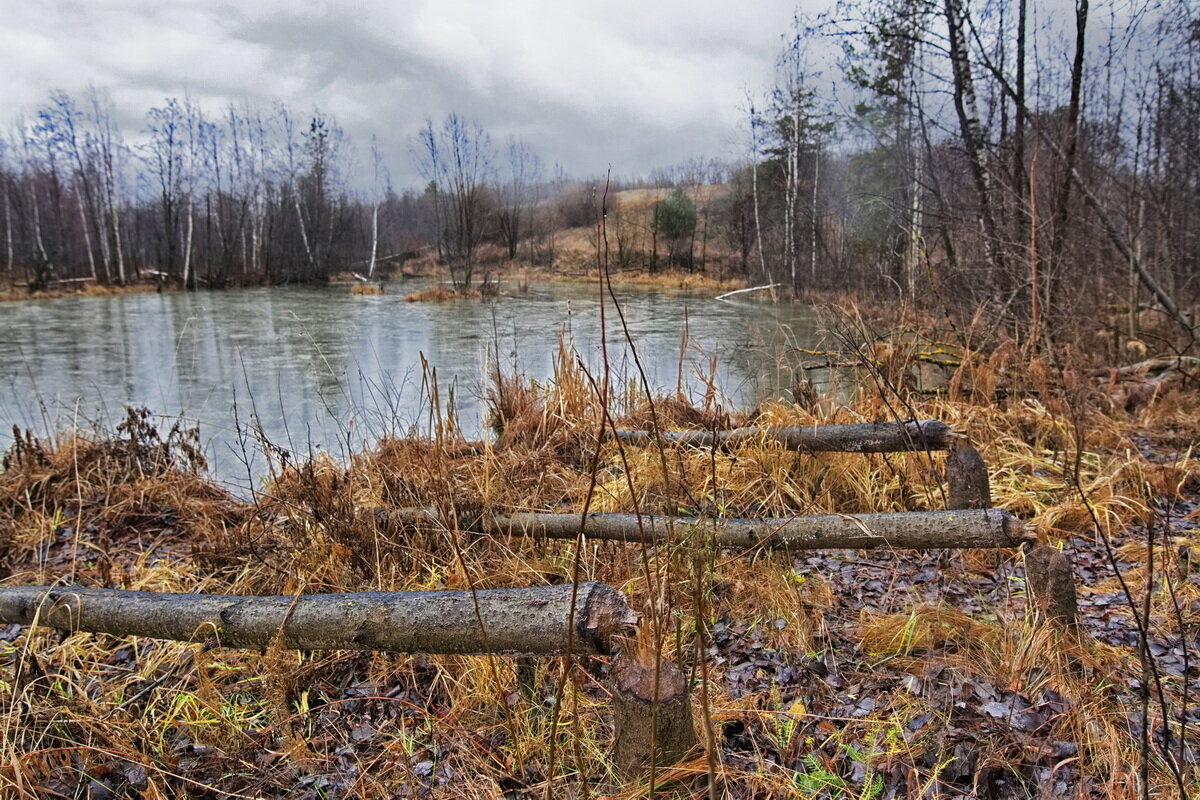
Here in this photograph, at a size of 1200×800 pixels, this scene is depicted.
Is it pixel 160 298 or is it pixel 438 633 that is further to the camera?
pixel 160 298

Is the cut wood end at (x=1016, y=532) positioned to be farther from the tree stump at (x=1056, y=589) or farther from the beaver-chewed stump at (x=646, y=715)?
the beaver-chewed stump at (x=646, y=715)

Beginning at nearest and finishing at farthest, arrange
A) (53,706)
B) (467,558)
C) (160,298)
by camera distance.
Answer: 1. (53,706)
2. (467,558)
3. (160,298)

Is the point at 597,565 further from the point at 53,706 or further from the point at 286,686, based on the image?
the point at 53,706

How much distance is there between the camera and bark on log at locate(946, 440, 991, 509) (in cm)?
309

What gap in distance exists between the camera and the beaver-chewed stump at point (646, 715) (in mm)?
1661

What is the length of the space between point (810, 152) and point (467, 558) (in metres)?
24.3

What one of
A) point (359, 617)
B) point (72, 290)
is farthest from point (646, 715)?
point (72, 290)

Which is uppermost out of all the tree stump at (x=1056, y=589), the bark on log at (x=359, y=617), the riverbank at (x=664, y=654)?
the bark on log at (x=359, y=617)

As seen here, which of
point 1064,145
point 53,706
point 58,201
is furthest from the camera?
point 58,201

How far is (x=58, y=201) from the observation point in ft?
110

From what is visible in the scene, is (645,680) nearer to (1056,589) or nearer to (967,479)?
(1056,589)

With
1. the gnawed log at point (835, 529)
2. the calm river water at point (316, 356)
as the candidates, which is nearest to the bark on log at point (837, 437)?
the gnawed log at point (835, 529)

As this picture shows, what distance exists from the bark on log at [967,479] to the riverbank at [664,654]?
16 cm

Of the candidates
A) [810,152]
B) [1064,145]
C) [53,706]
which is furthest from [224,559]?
[810,152]
